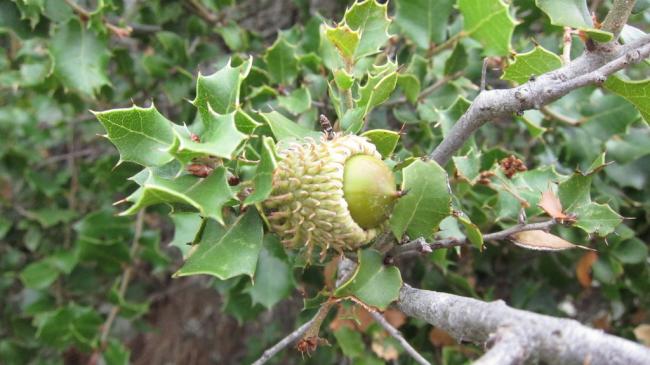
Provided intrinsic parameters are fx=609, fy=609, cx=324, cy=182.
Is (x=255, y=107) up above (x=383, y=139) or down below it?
below

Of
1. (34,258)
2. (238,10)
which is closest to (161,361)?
(34,258)

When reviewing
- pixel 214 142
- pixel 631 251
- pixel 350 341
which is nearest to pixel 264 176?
pixel 214 142

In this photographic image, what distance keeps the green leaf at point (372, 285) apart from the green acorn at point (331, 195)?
0.15 ft

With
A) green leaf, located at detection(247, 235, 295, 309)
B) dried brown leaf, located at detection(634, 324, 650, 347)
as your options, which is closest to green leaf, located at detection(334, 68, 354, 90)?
green leaf, located at detection(247, 235, 295, 309)

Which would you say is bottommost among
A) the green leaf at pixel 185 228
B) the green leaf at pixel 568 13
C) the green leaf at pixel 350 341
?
the green leaf at pixel 350 341

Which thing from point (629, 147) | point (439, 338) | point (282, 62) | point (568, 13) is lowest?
point (439, 338)

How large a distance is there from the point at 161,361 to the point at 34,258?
1.07 meters

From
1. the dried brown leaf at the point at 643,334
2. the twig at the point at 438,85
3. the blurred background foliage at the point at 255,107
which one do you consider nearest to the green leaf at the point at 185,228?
the blurred background foliage at the point at 255,107

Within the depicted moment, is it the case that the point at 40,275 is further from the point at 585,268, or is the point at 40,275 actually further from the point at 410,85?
the point at 585,268

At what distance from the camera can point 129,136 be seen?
1.08 metres

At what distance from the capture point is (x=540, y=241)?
118cm

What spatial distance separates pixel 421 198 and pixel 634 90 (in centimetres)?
48

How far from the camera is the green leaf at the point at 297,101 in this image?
158cm

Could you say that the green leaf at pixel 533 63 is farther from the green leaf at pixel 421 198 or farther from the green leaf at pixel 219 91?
the green leaf at pixel 219 91
